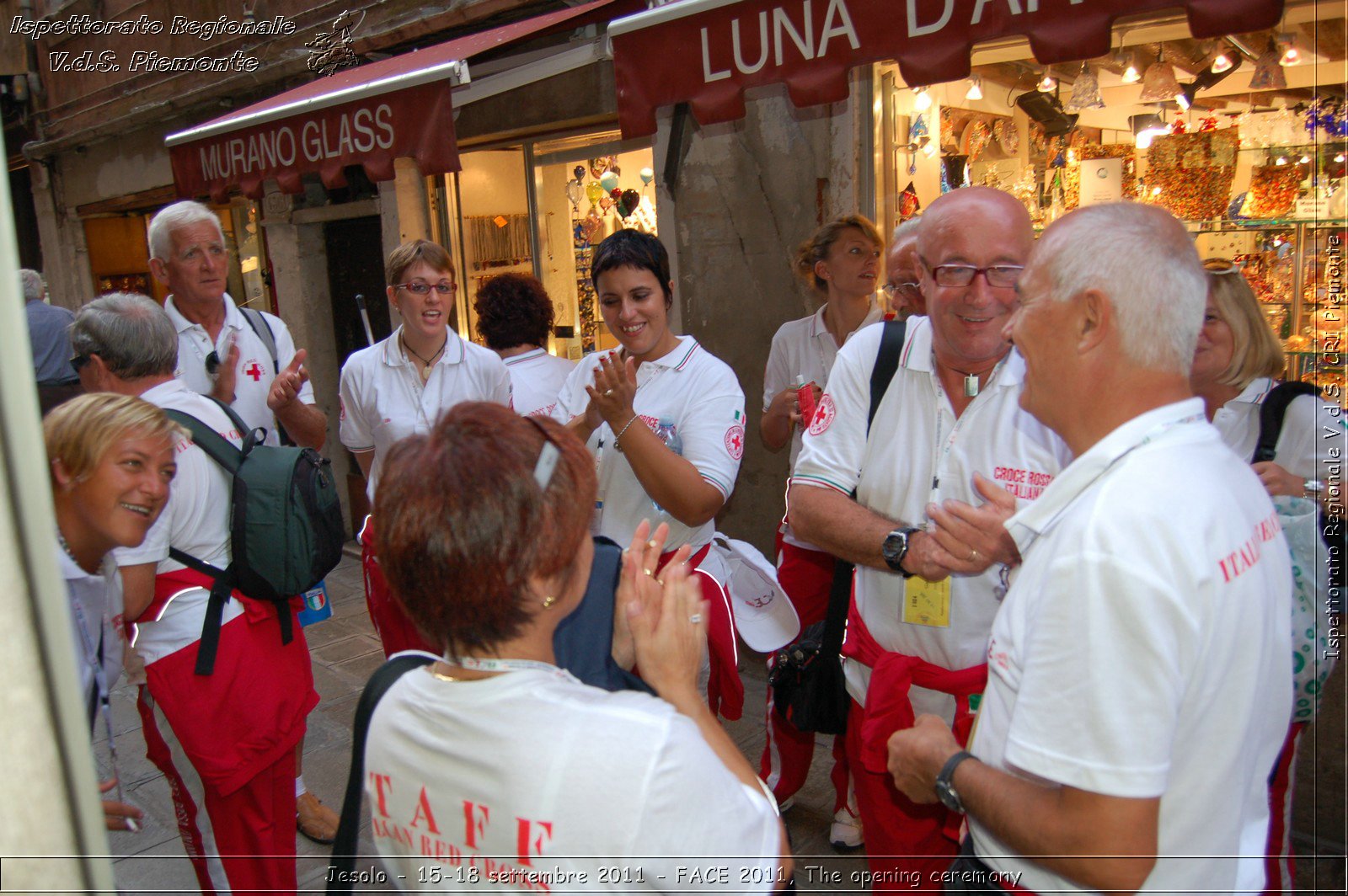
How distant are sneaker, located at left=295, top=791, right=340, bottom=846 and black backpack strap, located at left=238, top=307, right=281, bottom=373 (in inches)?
74.1

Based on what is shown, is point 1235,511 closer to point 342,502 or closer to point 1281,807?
point 1281,807

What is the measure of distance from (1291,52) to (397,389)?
3.87m

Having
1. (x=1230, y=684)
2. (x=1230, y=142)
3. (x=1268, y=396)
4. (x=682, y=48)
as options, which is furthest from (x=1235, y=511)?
(x=1230, y=142)

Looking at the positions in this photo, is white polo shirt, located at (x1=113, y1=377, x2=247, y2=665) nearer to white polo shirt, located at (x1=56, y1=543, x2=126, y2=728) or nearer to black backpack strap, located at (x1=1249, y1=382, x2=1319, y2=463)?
white polo shirt, located at (x1=56, y1=543, x2=126, y2=728)

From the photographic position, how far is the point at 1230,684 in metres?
1.29

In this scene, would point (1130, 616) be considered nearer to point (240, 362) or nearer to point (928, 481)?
point (928, 481)

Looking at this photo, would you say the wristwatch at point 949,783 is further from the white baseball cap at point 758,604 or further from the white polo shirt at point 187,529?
the white polo shirt at point 187,529

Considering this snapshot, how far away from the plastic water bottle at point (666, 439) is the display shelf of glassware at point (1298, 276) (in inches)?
86.7

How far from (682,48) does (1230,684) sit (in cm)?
292

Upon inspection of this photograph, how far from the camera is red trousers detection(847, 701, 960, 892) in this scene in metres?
2.28

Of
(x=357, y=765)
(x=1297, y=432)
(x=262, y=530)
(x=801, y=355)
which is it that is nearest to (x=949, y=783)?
(x=357, y=765)

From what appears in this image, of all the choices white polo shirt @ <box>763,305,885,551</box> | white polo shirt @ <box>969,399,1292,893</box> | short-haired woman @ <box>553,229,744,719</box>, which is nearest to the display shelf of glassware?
white polo shirt @ <box>763,305,885,551</box>

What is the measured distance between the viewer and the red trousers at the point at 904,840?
2283mm

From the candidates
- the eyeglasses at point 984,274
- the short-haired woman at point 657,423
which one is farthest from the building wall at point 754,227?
the eyeglasses at point 984,274
